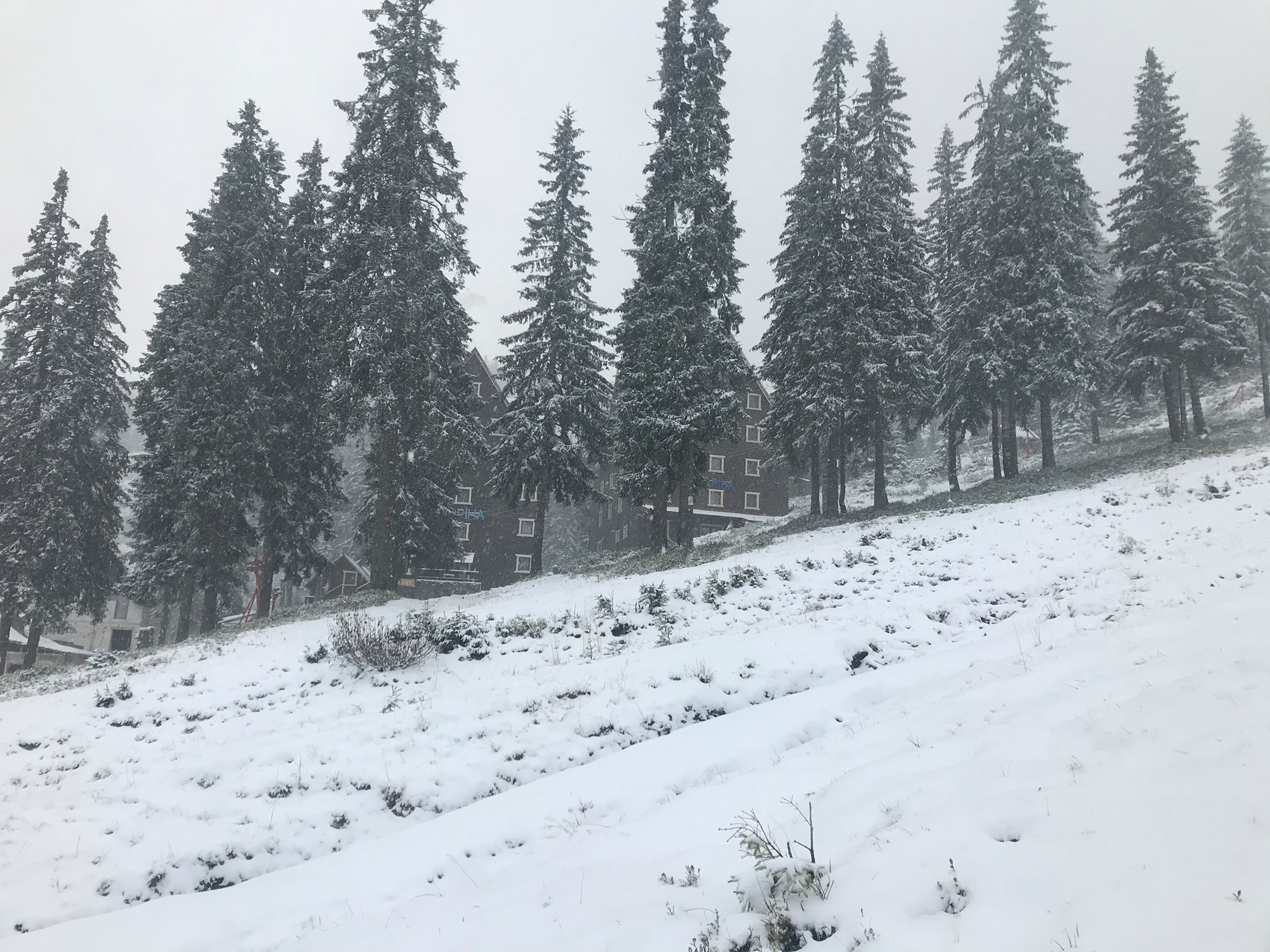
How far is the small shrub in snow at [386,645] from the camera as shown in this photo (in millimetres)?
11891

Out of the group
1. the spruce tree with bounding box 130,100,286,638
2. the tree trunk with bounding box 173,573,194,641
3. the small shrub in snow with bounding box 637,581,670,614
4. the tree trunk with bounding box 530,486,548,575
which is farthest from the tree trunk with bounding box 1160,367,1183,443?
the tree trunk with bounding box 173,573,194,641

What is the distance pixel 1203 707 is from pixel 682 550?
69.1 feet

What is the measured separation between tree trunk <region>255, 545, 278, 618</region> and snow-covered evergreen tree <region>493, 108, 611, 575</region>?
1016 centimetres

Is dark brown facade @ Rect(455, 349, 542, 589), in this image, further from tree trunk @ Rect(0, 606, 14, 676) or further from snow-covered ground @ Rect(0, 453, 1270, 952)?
snow-covered ground @ Rect(0, 453, 1270, 952)

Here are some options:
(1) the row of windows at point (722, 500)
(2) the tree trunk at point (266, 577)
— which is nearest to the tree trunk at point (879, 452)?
(1) the row of windows at point (722, 500)

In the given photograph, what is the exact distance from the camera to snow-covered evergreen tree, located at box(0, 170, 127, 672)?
29.2 m

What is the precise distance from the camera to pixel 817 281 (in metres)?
30.6

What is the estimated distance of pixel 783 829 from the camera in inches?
206

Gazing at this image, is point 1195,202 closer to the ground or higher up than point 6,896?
higher up

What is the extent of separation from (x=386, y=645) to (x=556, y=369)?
76.3 feet

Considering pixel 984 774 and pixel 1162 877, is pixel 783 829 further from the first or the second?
pixel 1162 877

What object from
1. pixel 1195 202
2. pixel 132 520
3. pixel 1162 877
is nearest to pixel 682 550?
pixel 1162 877

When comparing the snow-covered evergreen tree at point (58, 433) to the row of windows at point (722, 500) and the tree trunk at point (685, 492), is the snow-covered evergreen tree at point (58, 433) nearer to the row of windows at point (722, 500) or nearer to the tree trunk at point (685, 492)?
the tree trunk at point (685, 492)

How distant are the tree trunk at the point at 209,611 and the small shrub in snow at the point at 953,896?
30.9 metres
